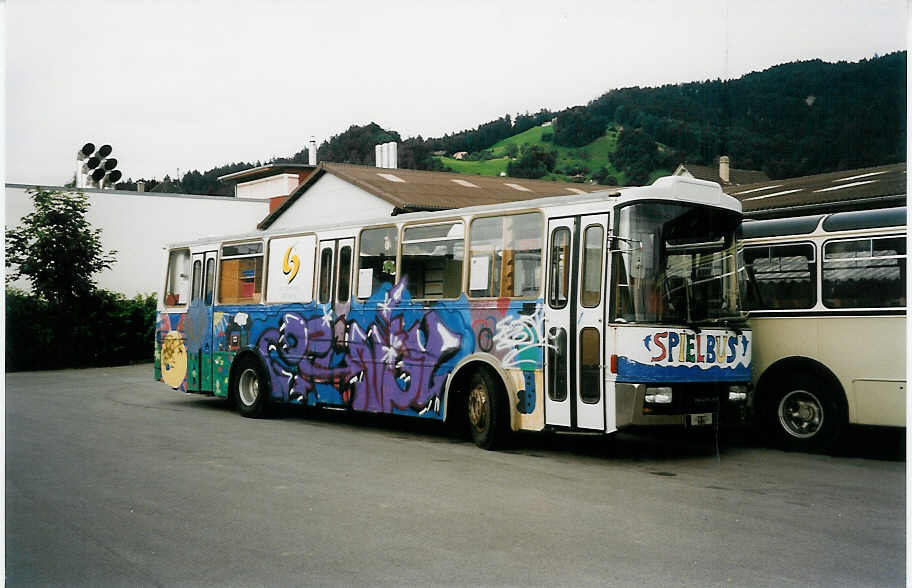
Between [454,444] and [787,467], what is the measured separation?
3.98 metres

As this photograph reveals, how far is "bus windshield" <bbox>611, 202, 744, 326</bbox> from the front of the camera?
33.4 ft

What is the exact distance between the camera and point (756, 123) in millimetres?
13500

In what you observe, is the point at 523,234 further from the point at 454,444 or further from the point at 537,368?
the point at 454,444

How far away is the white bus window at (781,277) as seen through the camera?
11.6 meters

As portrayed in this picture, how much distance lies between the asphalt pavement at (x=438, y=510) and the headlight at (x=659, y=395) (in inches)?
29.2

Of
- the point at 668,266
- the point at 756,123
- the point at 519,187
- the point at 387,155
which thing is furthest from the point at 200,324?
the point at 519,187

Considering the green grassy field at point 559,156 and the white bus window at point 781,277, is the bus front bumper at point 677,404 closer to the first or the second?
the white bus window at point 781,277

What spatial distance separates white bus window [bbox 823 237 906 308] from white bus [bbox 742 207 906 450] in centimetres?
1

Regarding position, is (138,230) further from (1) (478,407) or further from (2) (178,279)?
(1) (478,407)

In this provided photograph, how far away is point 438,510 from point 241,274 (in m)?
9.02

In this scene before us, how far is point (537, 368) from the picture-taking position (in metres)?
10.9

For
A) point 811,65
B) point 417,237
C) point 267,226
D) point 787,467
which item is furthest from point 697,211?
point 267,226

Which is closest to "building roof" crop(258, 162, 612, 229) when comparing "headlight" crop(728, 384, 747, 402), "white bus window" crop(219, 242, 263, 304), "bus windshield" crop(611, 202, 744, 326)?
"white bus window" crop(219, 242, 263, 304)

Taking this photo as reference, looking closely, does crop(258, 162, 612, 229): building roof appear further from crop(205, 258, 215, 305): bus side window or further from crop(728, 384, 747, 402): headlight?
crop(728, 384, 747, 402): headlight
